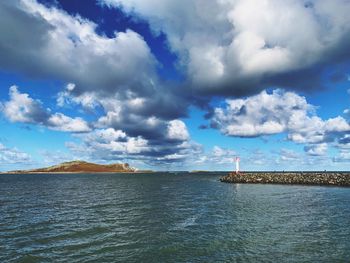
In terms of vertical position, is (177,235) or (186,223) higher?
(186,223)

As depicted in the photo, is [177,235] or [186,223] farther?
[186,223]

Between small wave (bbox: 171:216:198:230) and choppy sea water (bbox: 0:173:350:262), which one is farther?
small wave (bbox: 171:216:198:230)

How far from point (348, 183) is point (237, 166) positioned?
6612 centimetres

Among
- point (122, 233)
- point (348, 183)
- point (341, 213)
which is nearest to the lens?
point (122, 233)

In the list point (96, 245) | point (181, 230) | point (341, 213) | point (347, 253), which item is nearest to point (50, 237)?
point (96, 245)

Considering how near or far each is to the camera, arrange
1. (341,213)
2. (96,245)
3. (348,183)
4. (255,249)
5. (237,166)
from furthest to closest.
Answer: (237,166), (348,183), (341,213), (96,245), (255,249)

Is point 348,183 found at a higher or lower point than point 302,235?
higher

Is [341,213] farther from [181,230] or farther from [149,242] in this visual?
[149,242]

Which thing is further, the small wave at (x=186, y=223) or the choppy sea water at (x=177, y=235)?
the small wave at (x=186, y=223)

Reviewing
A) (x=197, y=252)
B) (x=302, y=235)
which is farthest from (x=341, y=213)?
(x=197, y=252)

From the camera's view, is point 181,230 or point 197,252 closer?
point 197,252

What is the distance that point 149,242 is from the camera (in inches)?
1067

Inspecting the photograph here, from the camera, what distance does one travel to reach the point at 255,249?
24.3 meters

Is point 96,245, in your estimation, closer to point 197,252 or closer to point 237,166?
point 197,252
